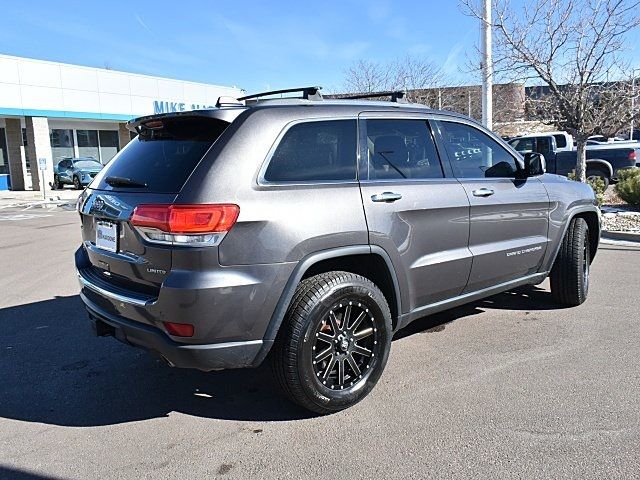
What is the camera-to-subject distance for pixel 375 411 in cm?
327

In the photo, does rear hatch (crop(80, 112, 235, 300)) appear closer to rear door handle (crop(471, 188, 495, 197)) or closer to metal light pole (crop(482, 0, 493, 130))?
rear door handle (crop(471, 188, 495, 197))

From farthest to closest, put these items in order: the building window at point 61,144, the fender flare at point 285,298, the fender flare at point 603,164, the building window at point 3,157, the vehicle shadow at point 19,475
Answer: the building window at point 61,144 < the building window at point 3,157 < the fender flare at point 603,164 < the fender flare at point 285,298 < the vehicle shadow at point 19,475

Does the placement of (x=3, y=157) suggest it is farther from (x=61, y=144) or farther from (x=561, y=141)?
(x=561, y=141)

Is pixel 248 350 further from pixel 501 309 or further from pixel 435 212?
pixel 501 309

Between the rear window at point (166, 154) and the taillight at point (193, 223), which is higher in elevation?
the rear window at point (166, 154)

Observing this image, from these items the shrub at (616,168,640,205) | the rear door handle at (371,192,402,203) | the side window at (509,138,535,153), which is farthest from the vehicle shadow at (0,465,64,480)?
the side window at (509,138,535,153)

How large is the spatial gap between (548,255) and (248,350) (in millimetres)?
3212

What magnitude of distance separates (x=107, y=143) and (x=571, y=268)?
2873cm

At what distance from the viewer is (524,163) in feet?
14.8

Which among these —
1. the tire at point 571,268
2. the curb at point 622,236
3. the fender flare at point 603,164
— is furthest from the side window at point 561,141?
the tire at point 571,268

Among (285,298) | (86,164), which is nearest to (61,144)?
(86,164)

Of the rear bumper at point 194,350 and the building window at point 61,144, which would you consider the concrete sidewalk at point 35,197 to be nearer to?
the building window at point 61,144

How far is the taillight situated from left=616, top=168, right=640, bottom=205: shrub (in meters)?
11.1

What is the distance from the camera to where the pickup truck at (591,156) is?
15.6m
